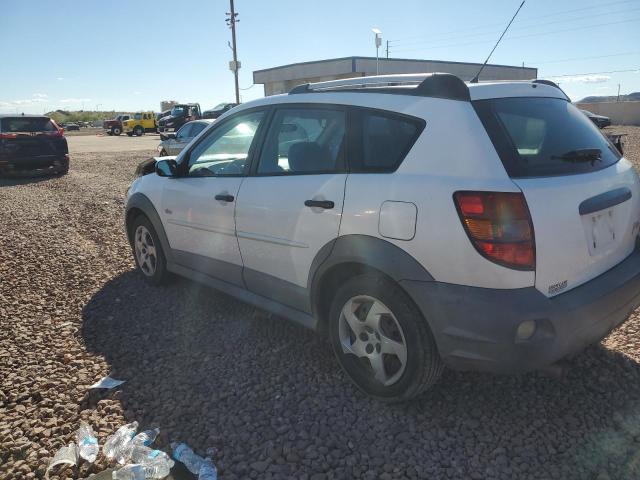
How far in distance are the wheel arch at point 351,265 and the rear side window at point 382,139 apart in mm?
404

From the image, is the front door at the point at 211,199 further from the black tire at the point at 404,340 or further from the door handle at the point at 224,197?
the black tire at the point at 404,340

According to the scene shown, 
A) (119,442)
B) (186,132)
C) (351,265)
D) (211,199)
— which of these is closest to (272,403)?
(119,442)

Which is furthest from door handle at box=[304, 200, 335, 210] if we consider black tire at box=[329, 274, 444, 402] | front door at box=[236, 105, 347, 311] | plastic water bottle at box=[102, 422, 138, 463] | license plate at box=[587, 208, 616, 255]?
plastic water bottle at box=[102, 422, 138, 463]

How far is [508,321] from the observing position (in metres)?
2.22

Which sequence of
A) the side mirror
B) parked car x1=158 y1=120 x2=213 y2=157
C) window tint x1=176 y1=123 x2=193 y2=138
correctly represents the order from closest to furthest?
the side mirror, parked car x1=158 y1=120 x2=213 y2=157, window tint x1=176 y1=123 x2=193 y2=138

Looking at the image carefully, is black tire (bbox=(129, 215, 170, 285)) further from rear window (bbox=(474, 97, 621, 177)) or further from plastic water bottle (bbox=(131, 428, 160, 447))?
rear window (bbox=(474, 97, 621, 177))

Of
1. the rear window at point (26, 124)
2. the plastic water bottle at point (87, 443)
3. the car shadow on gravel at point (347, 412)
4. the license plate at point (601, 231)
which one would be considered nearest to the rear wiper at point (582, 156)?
the license plate at point (601, 231)

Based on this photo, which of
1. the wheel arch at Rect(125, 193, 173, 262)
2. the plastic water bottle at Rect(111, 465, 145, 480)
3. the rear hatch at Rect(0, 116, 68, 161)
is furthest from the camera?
the rear hatch at Rect(0, 116, 68, 161)

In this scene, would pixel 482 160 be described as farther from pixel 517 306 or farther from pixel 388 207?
pixel 517 306

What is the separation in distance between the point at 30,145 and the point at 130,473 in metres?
13.0

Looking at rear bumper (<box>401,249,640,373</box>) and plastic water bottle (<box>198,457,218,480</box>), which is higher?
rear bumper (<box>401,249,640,373</box>)

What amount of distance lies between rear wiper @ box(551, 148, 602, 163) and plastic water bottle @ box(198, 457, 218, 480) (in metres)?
2.28

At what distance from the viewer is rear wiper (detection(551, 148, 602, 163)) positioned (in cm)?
255

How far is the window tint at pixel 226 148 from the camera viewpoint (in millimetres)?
3596
